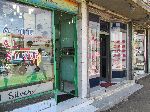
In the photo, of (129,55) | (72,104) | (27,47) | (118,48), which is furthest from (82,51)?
(129,55)

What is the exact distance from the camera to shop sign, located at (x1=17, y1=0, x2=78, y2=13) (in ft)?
26.6

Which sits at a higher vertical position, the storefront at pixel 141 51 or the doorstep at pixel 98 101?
the storefront at pixel 141 51

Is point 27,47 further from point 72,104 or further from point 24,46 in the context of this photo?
point 72,104

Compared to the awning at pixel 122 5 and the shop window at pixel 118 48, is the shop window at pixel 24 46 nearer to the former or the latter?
the awning at pixel 122 5

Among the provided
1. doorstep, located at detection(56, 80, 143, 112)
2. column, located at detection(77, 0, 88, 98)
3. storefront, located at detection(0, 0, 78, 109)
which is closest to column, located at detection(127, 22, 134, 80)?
doorstep, located at detection(56, 80, 143, 112)

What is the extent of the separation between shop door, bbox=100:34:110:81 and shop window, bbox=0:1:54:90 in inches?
253

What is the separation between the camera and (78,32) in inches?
415

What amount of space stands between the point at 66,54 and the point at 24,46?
350 cm

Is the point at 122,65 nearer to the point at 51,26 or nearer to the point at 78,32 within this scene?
the point at 78,32

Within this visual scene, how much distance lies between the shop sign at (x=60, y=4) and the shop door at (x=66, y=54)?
22.3 inches

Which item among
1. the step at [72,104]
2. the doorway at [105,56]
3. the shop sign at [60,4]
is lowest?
the step at [72,104]

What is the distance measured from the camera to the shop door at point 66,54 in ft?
35.2

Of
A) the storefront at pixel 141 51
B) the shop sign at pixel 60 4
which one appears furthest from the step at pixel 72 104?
the storefront at pixel 141 51

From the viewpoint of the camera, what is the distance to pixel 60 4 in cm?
918
